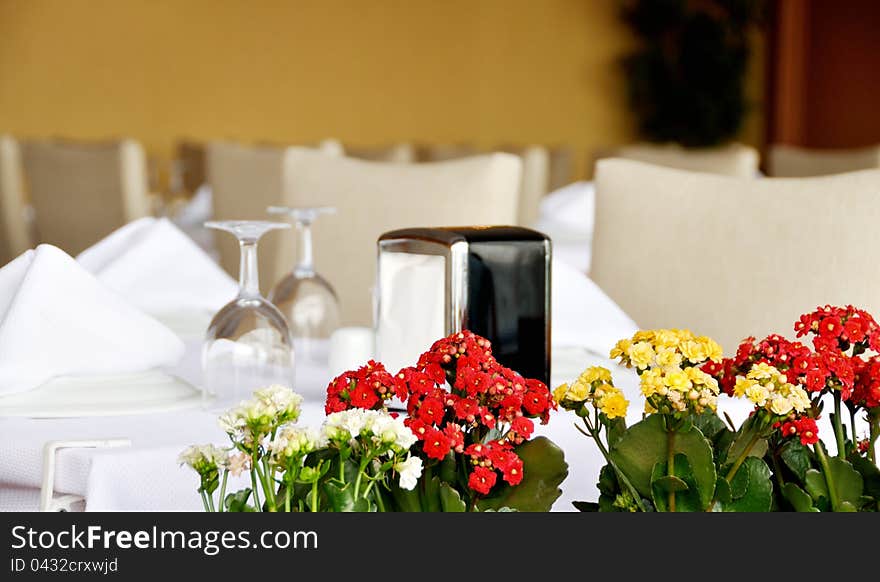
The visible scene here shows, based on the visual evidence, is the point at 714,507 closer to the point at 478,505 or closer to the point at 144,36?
the point at 478,505

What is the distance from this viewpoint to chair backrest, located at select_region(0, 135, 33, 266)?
14.9ft

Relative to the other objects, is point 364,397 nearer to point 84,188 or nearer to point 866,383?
point 866,383

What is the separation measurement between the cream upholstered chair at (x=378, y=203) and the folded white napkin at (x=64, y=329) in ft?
3.84

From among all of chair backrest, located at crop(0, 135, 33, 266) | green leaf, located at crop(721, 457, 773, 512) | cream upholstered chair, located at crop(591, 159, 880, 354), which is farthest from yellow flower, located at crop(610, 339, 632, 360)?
chair backrest, located at crop(0, 135, 33, 266)

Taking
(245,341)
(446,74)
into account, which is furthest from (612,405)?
(446,74)

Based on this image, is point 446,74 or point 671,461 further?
point 446,74

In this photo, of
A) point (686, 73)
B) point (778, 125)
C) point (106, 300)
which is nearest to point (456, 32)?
point (686, 73)

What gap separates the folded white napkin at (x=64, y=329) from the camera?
121 cm

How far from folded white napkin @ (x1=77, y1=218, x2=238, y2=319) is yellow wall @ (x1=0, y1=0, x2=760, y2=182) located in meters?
6.65

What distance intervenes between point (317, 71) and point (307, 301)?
7.17 metres

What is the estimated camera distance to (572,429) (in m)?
1.15

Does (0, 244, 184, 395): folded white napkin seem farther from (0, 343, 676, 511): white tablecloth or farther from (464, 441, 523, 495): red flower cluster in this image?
(464, 441, 523, 495): red flower cluster

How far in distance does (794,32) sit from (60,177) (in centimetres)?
637

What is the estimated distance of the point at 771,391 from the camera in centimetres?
74
